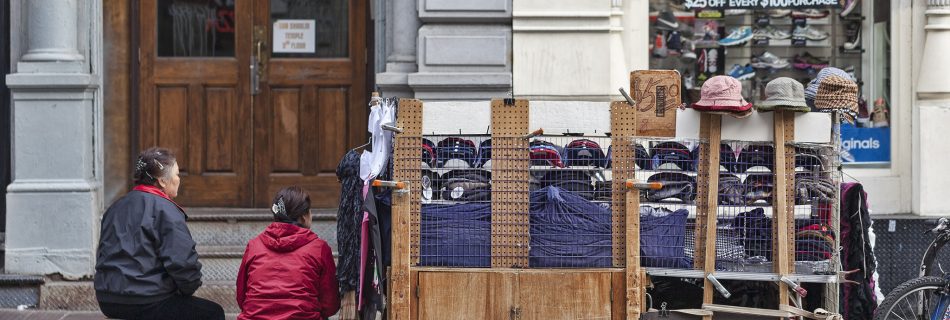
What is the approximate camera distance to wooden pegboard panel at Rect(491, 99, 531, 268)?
6387 millimetres

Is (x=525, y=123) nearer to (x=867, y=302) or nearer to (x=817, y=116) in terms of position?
(x=817, y=116)

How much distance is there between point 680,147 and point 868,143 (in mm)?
3943

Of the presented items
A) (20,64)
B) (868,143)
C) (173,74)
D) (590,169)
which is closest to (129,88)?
(173,74)

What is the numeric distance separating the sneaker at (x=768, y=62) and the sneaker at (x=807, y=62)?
0.08m

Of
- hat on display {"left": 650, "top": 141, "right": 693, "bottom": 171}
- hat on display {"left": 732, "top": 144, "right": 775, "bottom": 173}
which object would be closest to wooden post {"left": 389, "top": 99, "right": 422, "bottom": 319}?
hat on display {"left": 650, "top": 141, "right": 693, "bottom": 171}

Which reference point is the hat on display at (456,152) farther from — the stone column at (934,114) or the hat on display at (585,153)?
the stone column at (934,114)

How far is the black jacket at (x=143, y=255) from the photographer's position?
6.22 m

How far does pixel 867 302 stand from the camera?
7129 millimetres

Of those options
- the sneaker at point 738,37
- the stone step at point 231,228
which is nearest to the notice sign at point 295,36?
the stone step at point 231,228

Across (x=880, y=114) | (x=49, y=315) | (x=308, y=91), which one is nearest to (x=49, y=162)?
(x=49, y=315)

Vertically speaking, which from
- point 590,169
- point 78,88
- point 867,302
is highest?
point 78,88

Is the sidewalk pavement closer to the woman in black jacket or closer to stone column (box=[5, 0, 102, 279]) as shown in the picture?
stone column (box=[5, 0, 102, 279])

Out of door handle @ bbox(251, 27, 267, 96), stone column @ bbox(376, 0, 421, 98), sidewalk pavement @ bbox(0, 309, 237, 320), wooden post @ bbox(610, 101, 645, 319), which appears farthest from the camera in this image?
door handle @ bbox(251, 27, 267, 96)

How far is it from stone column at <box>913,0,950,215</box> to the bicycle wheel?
2188 mm
